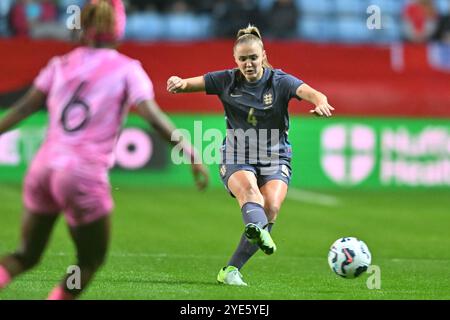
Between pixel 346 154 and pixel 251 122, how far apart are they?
9.80 meters

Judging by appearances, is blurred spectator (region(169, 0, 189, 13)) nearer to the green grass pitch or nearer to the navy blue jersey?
the green grass pitch

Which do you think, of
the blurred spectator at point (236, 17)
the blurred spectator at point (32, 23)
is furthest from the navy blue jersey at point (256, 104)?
the blurred spectator at point (236, 17)

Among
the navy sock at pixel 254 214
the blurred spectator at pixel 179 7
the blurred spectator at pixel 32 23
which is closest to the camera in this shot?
the navy sock at pixel 254 214

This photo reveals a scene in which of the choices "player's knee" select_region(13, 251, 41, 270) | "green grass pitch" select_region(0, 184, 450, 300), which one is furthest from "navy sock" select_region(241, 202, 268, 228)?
"player's knee" select_region(13, 251, 41, 270)

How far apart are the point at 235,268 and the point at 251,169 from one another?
2.85ft

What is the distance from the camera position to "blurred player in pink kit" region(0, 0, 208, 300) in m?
6.15

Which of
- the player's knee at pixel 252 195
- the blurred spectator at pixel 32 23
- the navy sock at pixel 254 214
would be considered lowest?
the navy sock at pixel 254 214

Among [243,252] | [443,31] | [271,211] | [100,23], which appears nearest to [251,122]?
[271,211]

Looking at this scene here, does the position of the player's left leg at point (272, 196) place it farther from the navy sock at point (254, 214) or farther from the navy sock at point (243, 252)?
the navy sock at point (254, 214)

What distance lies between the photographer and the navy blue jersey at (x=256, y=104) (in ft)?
30.3

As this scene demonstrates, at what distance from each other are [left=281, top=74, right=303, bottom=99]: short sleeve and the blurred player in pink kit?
2.87 meters

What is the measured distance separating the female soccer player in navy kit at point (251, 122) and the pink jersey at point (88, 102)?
269cm

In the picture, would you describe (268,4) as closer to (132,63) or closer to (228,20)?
(228,20)
